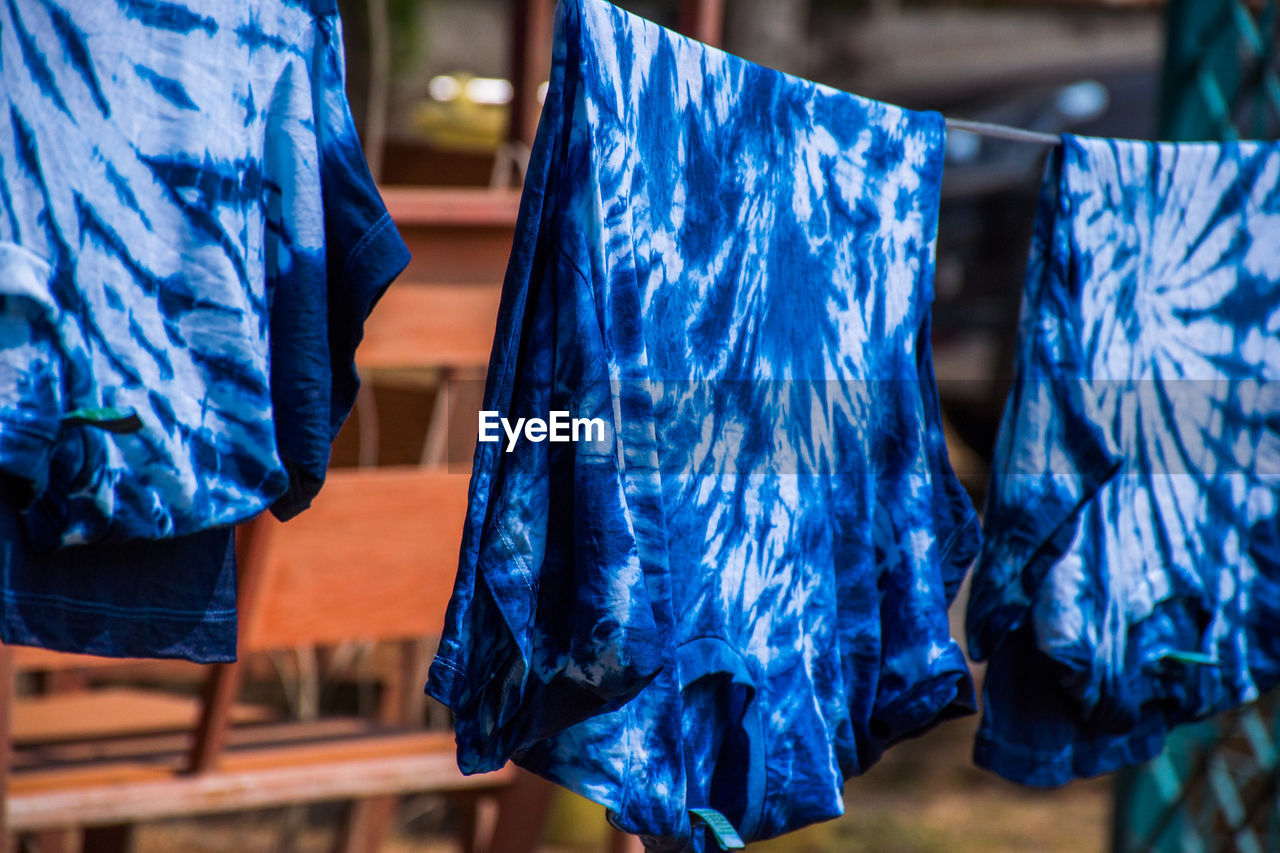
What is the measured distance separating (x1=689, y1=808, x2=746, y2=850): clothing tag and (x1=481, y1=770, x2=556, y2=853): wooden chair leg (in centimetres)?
76

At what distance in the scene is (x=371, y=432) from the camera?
1.93 meters

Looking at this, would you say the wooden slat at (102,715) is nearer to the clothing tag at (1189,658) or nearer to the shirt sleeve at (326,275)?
the shirt sleeve at (326,275)

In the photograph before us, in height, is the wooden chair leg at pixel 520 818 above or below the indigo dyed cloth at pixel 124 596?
below

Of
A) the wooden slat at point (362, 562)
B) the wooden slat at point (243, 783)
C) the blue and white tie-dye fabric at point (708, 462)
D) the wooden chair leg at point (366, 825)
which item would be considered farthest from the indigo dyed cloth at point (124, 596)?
the wooden chair leg at point (366, 825)

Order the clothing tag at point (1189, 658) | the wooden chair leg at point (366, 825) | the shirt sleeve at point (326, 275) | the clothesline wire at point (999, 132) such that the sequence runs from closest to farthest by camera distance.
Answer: the shirt sleeve at point (326, 275), the clothesline wire at point (999, 132), the clothing tag at point (1189, 658), the wooden chair leg at point (366, 825)

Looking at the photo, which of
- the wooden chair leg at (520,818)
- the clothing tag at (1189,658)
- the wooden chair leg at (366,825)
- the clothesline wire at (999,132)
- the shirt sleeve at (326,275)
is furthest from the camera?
the wooden chair leg at (366,825)

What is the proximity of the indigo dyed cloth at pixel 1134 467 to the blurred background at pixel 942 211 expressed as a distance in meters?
0.16

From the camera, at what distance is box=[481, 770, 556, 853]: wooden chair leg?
5.51 ft

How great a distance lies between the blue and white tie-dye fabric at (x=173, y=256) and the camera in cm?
82

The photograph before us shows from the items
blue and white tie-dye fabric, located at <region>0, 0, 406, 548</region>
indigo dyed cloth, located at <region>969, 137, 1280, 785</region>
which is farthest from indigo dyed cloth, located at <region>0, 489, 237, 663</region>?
indigo dyed cloth, located at <region>969, 137, 1280, 785</region>

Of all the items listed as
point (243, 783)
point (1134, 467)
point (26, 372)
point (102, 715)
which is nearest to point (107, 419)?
point (26, 372)

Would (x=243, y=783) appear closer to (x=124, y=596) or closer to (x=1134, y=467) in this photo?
(x=124, y=596)

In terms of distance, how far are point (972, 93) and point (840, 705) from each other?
362cm

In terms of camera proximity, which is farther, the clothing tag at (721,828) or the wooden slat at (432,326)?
the wooden slat at (432,326)
